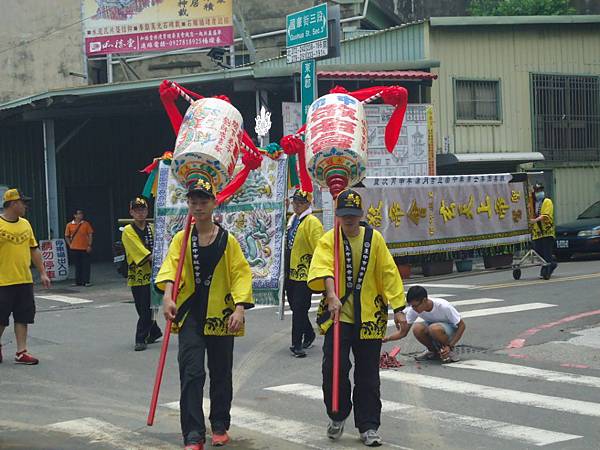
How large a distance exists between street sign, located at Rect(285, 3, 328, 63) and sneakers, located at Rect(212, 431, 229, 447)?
11.6 metres

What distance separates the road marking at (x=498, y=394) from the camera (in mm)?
8102

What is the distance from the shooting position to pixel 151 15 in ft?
92.3

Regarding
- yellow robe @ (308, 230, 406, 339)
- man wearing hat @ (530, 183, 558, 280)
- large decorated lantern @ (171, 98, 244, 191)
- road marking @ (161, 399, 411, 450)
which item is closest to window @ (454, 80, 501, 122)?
man wearing hat @ (530, 183, 558, 280)

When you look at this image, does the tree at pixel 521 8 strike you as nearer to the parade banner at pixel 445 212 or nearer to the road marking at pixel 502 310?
the parade banner at pixel 445 212

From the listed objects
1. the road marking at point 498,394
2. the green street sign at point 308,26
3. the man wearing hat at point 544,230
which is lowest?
the road marking at point 498,394

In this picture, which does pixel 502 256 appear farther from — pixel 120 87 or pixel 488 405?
pixel 488 405

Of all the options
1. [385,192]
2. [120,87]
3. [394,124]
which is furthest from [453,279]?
[394,124]

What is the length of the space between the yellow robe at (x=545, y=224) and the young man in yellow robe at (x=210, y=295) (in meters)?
11.5

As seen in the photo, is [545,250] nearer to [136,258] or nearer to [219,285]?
[136,258]

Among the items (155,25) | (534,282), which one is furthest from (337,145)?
(155,25)

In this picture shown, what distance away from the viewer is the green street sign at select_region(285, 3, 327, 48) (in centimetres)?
1767

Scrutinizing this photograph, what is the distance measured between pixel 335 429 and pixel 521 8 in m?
36.9

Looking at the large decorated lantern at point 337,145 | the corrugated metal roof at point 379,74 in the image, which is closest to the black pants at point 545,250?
the corrugated metal roof at point 379,74

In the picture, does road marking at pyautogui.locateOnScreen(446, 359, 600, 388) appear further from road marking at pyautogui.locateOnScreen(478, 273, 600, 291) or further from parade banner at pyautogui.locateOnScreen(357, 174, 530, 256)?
parade banner at pyautogui.locateOnScreen(357, 174, 530, 256)
